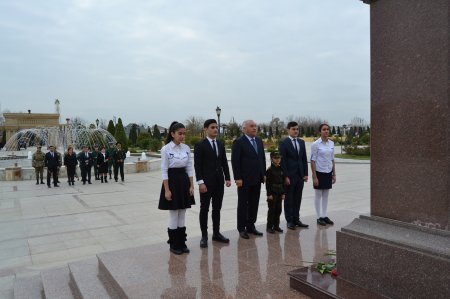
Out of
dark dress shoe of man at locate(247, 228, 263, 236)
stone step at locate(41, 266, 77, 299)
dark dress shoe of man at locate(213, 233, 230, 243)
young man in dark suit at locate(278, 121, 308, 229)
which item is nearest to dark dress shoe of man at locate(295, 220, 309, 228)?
young man in dark suit at locate(278, 121, 308, 229)

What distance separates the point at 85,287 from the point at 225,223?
140 inches

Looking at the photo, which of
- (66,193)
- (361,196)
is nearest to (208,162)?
(361,196)

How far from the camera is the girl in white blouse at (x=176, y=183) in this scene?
4388 mm

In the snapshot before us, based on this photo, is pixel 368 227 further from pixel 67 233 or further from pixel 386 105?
pixel 67 233

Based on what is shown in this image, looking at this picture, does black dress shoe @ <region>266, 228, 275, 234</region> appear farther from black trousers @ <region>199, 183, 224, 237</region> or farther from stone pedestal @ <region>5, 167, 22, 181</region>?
stone pedestal @ <region>5, 167, 22, 181</region>

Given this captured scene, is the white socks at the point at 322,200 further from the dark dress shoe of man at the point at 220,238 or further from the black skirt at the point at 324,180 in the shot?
the dark dress shoe of man at the point at 220,238

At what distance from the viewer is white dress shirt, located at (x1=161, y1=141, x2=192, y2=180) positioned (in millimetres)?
4387

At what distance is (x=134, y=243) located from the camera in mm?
5820

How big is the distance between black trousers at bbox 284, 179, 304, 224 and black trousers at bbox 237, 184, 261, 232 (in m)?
0.66

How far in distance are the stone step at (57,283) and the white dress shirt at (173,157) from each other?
1.66 metres

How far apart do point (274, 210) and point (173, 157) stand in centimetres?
184

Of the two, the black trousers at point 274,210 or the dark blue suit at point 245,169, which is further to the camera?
the black trousers at point 274,210

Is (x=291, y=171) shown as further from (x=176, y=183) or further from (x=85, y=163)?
(x=85, y=163)

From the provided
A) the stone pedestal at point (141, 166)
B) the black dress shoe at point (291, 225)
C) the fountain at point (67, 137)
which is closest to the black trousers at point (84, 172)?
the stone pedestal at point (141, 166)
